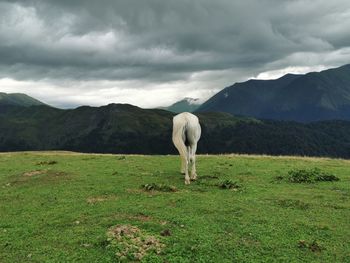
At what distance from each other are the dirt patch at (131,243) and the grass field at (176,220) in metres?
0.04

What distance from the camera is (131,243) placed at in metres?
11.8

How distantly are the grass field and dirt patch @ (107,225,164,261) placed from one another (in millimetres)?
38

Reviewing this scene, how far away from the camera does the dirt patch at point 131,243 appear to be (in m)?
11.2

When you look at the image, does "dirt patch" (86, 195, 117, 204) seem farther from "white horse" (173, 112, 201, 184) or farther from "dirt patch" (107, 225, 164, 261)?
"white horse" (173, 112, 201, 184)

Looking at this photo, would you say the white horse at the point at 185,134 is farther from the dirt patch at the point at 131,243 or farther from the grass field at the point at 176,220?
the dirt patch at the point at 131,243

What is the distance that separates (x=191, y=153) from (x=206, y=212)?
7.87 m

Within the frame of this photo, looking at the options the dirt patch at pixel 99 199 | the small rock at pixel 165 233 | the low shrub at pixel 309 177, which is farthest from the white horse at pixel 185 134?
the small rock at pixel 165 233

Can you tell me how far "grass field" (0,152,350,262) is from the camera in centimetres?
1159

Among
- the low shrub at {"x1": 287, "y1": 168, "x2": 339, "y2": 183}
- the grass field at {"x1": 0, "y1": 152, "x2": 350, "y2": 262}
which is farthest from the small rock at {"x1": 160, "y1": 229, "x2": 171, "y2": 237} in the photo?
the low shrub at {"x1": 287, "y1": 168, "x2": 339, "y2": 183}

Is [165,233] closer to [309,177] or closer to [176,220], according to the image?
[176,220]

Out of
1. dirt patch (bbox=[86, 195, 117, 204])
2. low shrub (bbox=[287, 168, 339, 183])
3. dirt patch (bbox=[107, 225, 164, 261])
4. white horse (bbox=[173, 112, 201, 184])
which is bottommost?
dirt patch (bbox=[107, 225, 164, 261])

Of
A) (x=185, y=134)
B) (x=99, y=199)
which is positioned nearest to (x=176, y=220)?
(x=99, y=199)

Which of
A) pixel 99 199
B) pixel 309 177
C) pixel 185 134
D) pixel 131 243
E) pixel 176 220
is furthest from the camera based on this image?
pixel 309 177

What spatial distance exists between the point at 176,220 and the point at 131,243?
9.25ft
